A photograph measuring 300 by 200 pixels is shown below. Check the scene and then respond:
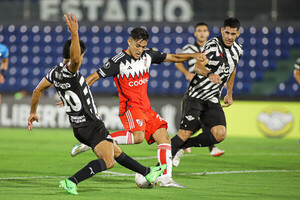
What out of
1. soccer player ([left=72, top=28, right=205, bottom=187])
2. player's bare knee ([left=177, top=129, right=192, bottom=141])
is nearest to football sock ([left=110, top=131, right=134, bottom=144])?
soccer player ([left=72, top=28, right=205, bottom=187])

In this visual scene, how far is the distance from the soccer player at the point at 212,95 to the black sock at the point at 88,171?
220 centimetres

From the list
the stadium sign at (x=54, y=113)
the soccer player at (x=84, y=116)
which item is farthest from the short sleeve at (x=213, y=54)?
the stadium sign at (x=54, y=113)

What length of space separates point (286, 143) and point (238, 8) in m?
5.27

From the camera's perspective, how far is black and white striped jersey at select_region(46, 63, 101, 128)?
580 cm

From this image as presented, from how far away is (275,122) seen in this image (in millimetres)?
15047

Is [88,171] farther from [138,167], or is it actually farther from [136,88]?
[136,88]

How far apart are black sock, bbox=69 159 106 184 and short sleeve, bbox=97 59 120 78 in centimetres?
131

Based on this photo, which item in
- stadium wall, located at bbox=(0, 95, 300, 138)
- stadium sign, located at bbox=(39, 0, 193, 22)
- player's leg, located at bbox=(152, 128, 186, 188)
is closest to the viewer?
player's leg, located at bbox=(152, 128, 186, 188)

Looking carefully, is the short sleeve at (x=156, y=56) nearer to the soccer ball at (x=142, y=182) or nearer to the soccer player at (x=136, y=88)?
the soccer player at (x=136, y=88)

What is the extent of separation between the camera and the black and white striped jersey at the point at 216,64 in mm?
7742

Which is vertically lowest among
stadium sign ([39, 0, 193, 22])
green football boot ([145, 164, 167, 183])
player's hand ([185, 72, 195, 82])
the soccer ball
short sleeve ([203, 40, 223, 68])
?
the soccer ball

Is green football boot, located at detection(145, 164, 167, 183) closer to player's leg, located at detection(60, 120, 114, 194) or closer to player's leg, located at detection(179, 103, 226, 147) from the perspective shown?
player's leg, located at detection(60, 120, 114, 194)

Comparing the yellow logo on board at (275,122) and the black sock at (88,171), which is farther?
the yellow logo on board at (275,122)

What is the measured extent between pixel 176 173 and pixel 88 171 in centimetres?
214
